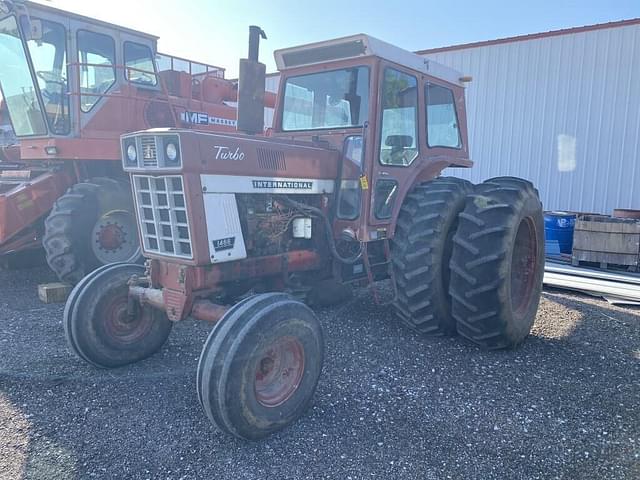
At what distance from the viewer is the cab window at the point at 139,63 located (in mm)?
7238

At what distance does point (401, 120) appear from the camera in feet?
15.0

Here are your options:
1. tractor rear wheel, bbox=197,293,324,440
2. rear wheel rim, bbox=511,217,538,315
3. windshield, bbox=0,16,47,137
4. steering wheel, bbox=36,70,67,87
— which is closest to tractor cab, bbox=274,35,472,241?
rear wheel rim, bbox=511,217,538,315

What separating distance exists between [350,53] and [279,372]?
266cm

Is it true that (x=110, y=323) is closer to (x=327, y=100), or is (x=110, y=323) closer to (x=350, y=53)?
(x=327, y=100)

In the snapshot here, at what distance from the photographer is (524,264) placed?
4879 millimetres

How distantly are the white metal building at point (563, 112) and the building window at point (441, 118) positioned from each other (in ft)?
19.7

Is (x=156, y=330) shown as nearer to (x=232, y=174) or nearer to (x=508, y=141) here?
(x=232, y=174)

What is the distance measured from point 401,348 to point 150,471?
2306mm

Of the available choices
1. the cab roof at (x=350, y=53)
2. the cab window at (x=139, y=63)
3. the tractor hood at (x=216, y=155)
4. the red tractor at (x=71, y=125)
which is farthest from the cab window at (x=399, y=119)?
the cab window at (x=139, y=63)

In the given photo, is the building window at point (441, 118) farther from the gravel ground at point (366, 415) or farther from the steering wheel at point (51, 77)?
the steering wheel at point (51, 77)

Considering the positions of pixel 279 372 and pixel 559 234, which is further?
pixel 559 234

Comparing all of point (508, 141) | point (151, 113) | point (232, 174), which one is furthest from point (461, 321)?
point (508, 141)

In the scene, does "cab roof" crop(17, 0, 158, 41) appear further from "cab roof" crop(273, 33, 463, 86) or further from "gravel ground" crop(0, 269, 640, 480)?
"gravel ground" crop(0, 269, 640, 480)

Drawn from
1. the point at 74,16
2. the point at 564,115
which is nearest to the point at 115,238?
the point at 74,16
